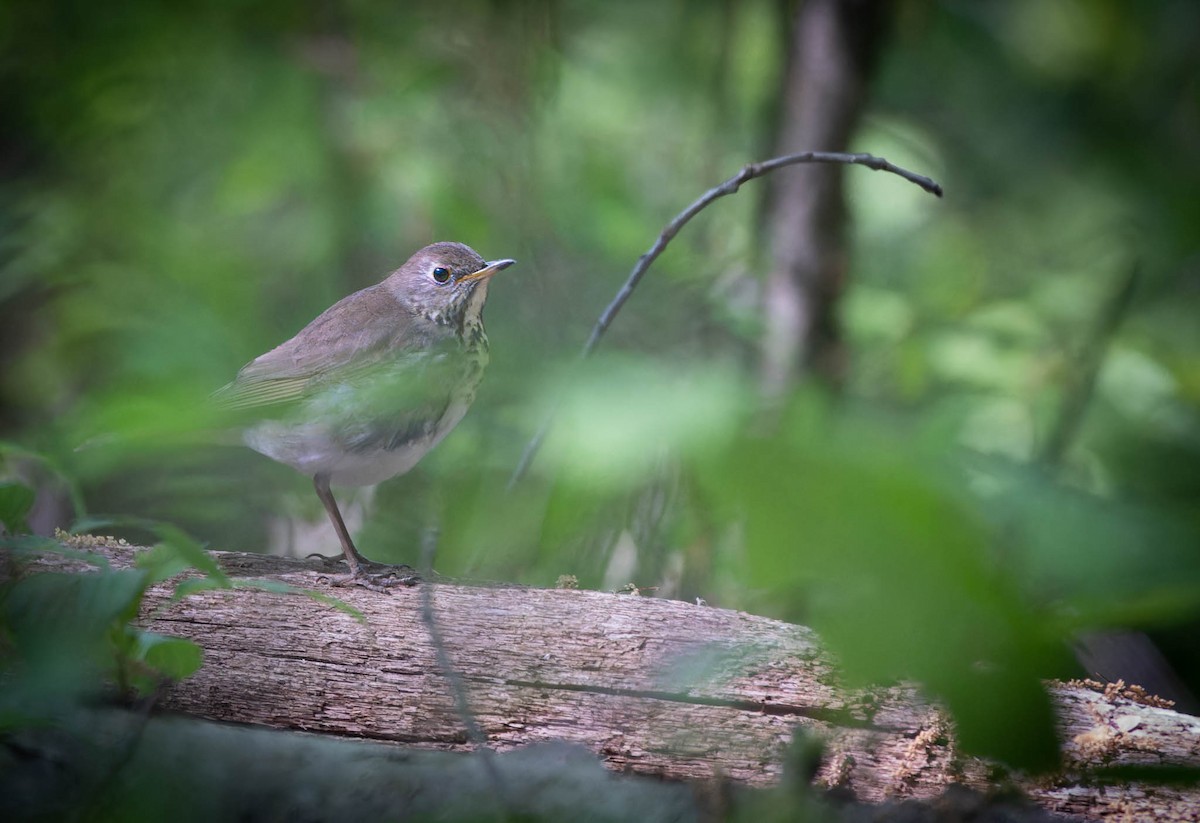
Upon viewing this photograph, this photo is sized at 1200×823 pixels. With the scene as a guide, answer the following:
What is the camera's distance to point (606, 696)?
1572mm

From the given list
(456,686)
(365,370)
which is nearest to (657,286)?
Result: (365,370)

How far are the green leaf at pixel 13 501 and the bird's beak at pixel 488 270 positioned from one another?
3.23ft

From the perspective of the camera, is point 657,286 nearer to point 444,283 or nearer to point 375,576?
point 444,283

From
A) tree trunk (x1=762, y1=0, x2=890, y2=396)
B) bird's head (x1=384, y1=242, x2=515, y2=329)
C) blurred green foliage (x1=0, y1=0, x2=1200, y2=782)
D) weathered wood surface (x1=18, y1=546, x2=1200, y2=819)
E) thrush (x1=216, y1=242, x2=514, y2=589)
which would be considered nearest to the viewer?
blurred green foliage (x1=0, y1=0, x2=1200, y2=782)

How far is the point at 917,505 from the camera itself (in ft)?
1.57

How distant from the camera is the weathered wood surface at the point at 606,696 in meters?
1.44

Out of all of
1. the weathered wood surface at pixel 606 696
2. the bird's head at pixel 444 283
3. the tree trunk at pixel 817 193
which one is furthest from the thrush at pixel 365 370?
the tree trunk at pixel 817 193

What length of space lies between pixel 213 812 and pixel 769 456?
77cm

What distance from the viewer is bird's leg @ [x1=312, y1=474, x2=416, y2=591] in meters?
2.02

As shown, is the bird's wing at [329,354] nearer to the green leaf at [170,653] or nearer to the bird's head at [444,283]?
the bird's head at [444,283]

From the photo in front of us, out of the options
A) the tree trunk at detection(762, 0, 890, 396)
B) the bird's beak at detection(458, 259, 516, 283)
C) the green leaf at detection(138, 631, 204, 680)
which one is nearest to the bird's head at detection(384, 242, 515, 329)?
the bird's beak at detection(458, 259, 516, 283)

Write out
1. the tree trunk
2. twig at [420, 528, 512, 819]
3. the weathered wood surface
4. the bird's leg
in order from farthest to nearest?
the tree trunk < the bird's leg < the weathered wood surface < twig at [420, 528, 512, 819]

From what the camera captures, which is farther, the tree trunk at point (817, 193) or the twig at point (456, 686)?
the tree trunk at point (817, 193)

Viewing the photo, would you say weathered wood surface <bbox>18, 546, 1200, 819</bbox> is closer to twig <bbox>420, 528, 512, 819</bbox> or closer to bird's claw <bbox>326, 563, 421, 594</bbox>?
twig <bbox>420, 528, 512, 819</bbox>
